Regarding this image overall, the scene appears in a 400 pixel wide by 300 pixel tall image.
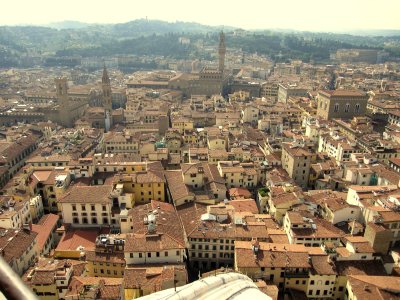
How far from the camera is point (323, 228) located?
131 feet

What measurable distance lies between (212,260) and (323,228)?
12.9 meters

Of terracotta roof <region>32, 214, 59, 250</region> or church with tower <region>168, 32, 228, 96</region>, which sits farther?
church with tower <region>168, 32, 228, 96</region>

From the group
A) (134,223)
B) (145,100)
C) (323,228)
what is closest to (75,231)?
(134,223)

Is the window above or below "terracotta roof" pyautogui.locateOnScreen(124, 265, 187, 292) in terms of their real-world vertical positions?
above

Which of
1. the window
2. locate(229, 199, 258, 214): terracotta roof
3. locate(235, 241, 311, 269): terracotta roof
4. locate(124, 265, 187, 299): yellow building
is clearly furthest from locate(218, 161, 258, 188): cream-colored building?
the window

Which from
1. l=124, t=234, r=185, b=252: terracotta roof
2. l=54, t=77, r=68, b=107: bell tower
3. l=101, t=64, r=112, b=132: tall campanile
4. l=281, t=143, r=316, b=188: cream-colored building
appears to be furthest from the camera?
l=101, t=64, r=112, b=132: tall campanile

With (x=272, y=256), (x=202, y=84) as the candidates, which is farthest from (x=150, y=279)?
(x=202, y=84)

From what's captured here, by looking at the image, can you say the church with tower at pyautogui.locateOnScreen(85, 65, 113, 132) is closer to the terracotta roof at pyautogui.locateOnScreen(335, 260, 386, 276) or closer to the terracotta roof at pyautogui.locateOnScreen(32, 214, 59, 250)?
the terracotta roof at pyautogui.locateOnScreen(32, 214, 59, 250)

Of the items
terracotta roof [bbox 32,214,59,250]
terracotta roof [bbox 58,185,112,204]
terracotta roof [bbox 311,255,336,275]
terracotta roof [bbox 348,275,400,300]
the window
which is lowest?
terracotta roof [bbox 32,214,59,250]

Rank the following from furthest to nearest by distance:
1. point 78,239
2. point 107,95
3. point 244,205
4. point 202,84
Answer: point 202,84 → point 107,95 → point 244,205 → point 78,239

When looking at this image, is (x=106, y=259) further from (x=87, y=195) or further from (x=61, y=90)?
(x=61, y=90)

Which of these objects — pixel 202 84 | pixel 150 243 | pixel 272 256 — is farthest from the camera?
pixel 202 84

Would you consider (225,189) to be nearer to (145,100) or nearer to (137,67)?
(145,100)

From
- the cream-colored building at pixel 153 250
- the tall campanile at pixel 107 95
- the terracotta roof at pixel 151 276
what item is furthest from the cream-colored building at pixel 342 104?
the terracotta roof at pixel 151 276
